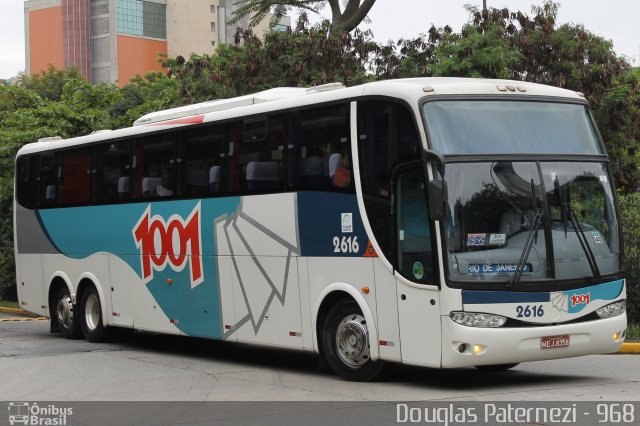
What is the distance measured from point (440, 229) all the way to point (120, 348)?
28.1ft

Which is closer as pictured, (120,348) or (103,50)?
(120,348)

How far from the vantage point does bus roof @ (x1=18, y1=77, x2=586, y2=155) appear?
491 inches

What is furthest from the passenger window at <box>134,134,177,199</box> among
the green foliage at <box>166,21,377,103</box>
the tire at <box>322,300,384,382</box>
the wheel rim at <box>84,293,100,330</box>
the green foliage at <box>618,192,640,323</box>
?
the green foliage at <box>166,21,377,103</box>

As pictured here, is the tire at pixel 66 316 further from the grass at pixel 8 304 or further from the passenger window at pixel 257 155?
the grass at pixel 8 304

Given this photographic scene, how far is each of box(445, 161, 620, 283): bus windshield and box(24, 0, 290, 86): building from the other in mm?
120578

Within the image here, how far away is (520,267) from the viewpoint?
38.9ft

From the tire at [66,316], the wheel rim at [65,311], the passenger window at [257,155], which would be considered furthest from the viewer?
the wheel rim at [65,311]

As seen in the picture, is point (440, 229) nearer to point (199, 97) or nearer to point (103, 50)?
point (199, 97)

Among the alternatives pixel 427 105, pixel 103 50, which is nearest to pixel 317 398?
pixel 427 105

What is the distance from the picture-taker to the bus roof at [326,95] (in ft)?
40.9

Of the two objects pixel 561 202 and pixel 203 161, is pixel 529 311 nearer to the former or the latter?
pixel 561 202

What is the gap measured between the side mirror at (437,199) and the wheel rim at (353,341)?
1975 millimetres

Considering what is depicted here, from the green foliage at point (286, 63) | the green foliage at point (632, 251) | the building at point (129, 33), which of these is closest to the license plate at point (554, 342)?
the green foliage at point (632, 251)

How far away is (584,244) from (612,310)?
85 centimetres
